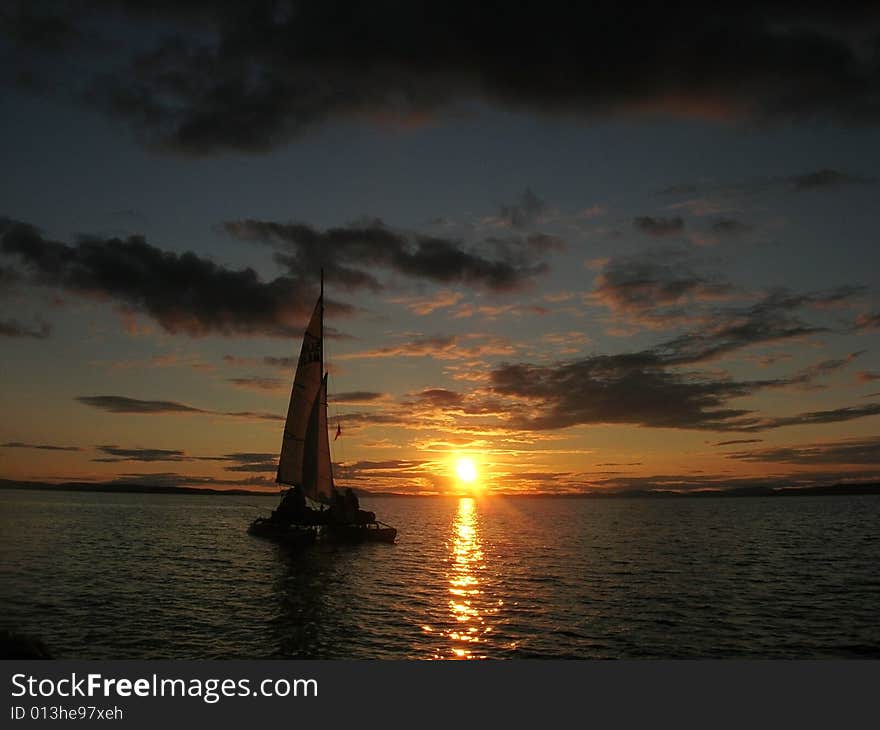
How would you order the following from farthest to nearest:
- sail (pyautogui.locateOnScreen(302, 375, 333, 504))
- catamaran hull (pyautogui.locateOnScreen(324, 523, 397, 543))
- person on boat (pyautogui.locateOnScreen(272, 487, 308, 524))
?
sail (pyautogui.locateOnScreen(302, 375, 333, 504)), person on boat (pyautogui.locateOnScreen(272, 487, 308, 524)), catamaran hull (pyautogui.locateOnScreen(324, 523, 397, 543))

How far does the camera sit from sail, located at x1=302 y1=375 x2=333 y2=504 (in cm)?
8438

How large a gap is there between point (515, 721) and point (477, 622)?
22827 millimetres

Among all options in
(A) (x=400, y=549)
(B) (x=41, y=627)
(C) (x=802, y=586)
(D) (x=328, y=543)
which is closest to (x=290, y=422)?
(D) (x=328, y=543)

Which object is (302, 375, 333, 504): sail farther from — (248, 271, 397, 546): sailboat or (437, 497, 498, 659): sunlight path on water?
(437, 497, 498, 659): sunlight path on water

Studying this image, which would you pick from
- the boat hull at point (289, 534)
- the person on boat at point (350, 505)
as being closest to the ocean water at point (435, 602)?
the boat hull at point (289, 534)

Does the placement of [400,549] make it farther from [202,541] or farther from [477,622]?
[477,622]

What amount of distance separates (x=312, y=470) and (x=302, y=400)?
907cm

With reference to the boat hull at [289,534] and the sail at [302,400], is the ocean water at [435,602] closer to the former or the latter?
the boat hull at [289,534]

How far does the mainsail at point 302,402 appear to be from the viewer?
280 feet

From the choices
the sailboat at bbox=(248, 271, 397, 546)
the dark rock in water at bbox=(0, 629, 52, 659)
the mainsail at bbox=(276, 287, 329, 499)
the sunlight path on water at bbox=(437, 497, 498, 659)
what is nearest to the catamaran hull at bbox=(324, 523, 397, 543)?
the sailboat at bbox=(248, 271, 397, 546)

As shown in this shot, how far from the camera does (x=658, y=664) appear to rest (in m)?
21.8

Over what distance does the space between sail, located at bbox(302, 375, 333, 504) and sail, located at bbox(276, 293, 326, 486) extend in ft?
2.69

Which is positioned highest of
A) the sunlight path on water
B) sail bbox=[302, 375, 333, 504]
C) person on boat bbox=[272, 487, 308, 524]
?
sail bbox=[302, 375, 333, 504]

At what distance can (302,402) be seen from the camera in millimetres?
86438
